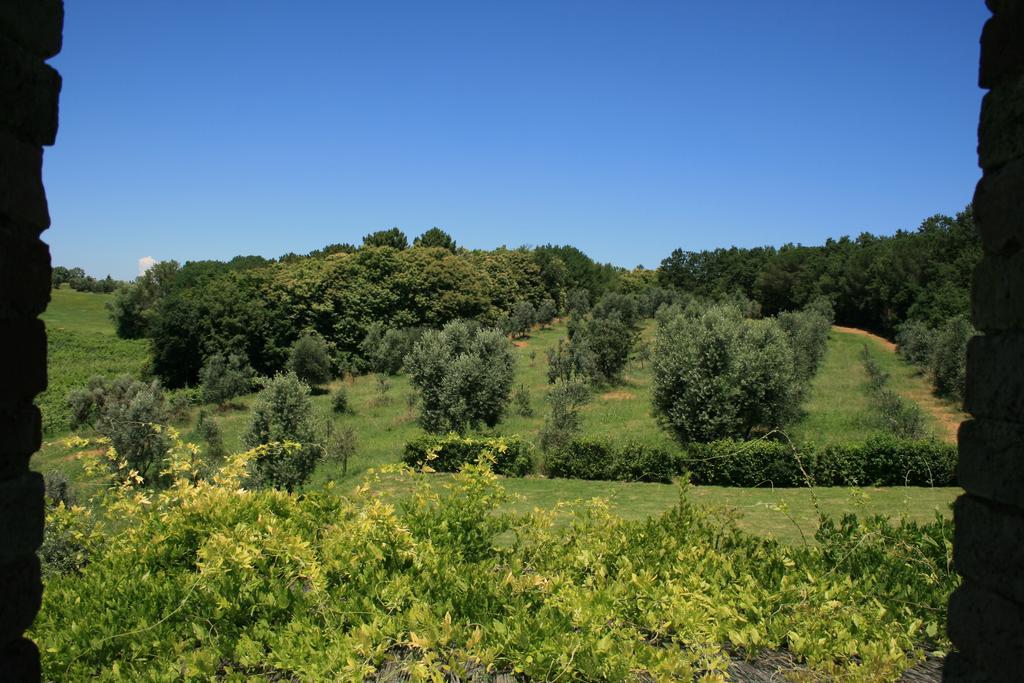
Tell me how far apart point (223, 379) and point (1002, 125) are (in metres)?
42.3

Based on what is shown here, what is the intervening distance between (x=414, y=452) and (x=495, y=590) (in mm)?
17338

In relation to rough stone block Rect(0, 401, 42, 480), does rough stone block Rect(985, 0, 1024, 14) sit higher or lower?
higher

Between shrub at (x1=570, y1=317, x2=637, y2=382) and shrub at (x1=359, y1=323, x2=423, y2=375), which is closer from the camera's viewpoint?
shrub at (x1=570, y1=317, x2=637, y2=382)

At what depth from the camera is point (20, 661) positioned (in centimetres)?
218

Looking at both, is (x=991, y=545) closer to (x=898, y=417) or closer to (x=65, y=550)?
(x=65, y=550)

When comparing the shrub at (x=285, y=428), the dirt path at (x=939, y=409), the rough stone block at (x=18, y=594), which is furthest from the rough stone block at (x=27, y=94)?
the dirt path at (x=939, y=409)

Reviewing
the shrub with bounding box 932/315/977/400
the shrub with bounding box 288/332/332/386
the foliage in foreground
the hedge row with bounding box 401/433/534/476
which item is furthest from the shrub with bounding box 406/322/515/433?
the shrub with bounding box 932/315/977/400

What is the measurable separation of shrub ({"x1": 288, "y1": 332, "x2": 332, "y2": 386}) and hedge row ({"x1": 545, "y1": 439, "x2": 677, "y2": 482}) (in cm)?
2617

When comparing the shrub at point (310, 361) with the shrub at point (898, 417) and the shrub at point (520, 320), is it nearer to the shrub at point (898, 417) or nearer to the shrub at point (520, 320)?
the shrub at point (520, 320)

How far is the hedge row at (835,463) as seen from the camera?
19562mm

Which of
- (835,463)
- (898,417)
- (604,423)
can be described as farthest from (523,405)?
(898,417)

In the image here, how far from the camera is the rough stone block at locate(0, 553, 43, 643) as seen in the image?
2092 mm

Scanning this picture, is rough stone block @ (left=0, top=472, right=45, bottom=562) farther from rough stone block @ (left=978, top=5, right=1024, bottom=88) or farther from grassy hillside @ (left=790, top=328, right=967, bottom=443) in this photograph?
grassy hillside @ (left=790, top=328, right=967, bottom=443)

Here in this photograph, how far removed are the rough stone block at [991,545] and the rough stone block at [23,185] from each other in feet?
10.9
